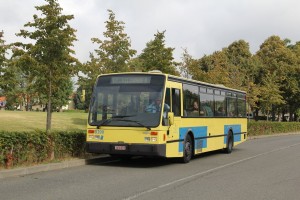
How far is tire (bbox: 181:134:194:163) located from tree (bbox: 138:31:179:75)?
14.6 m

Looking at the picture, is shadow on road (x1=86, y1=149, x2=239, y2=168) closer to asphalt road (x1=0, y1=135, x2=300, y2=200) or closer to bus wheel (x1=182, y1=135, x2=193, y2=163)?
asphalt road (x1=0, y1=135, x2=300, y2=200)

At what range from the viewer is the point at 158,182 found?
10438 millimetres

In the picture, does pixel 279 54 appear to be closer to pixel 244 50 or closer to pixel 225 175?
pixel 244 50

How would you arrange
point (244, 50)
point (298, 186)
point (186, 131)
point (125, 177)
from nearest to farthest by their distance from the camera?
point (298, 186), point (125, 177), point (186, 131), point (244, 50)

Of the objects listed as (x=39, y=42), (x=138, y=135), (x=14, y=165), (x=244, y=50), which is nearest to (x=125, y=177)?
(x=138, y=135)

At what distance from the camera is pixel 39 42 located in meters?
15.9

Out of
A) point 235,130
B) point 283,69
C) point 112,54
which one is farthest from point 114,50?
point 283,69

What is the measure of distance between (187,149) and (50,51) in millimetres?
5987

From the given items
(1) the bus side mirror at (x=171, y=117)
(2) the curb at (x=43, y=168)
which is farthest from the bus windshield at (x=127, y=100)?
(2) the curb at (x=43, y=168)

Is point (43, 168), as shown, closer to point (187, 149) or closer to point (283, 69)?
point (187, 149)

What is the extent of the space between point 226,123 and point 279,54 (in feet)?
158

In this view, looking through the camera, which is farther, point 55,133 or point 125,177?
point 55,133

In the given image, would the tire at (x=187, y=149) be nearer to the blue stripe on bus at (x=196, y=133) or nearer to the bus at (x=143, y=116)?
the bus at (x=143, y=116)

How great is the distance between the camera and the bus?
42.6ft
